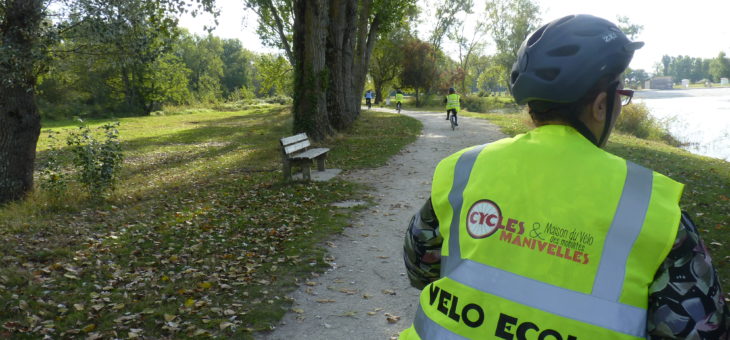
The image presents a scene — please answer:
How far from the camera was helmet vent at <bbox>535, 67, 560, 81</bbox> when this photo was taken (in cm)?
170

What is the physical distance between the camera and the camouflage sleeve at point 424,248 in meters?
1.81

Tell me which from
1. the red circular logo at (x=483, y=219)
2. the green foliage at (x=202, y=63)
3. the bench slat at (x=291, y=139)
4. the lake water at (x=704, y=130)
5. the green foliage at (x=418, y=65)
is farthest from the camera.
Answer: the green foliage at (x=202, y=63)

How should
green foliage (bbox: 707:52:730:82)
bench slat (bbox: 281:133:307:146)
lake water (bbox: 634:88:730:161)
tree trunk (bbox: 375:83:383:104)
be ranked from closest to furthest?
Answer: bench slat (bbox: 281:133:307:146) < lake water (bbox: 634:88:730:161) < tree trunk (bbox: 375:83:383:104) < green foliage (bbox: 707:52:730:82)

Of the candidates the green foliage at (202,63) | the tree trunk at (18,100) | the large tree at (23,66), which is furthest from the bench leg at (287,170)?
the green foliage at (202,63)

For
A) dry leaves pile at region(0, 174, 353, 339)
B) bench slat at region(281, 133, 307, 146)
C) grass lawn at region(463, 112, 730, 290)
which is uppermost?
bench slat at region(281, 133, 307, 146)

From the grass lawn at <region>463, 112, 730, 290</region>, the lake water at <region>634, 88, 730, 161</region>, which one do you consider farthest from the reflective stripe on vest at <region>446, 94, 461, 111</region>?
the grass lawn at <region>463, 112, 730, 290</region>

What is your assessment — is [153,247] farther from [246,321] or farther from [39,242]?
[246,321]

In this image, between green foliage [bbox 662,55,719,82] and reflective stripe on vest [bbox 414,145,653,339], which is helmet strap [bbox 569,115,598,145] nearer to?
reflective stripe on vest [bbox 414,145,653,339]

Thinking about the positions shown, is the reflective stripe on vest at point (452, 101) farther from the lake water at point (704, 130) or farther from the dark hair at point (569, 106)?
the dark hair at point (569, 106)

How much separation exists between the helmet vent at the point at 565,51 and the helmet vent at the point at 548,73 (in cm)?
6

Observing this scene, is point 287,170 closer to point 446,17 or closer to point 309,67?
point 309,67

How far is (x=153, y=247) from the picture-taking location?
288 inches

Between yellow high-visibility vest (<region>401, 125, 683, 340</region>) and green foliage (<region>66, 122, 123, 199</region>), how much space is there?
10.0m

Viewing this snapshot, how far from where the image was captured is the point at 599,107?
169 cm
